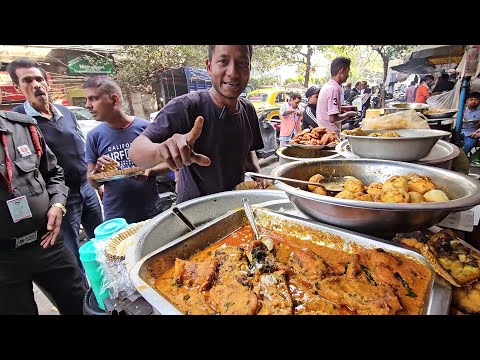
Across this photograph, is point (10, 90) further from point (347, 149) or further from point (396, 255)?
point (396, 255)

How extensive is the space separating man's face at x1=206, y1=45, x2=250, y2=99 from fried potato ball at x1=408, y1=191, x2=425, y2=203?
1394 mm

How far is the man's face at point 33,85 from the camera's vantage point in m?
2.74

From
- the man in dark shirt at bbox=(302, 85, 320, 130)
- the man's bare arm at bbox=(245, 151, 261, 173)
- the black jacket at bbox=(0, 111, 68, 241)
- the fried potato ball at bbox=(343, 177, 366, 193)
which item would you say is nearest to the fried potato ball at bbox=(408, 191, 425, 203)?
the fried potato ball at bbox=(343, 177, 366, 193)

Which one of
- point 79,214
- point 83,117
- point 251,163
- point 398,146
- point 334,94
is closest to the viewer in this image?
point 398,146

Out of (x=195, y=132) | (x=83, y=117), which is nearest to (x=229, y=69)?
(x=195, y=132)

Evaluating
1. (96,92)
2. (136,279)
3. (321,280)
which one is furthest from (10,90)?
(321,280)

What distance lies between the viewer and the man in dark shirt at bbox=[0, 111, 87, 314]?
2.02 meters

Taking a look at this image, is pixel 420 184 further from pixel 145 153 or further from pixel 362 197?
pixel 145 153

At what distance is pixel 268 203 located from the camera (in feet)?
5.83

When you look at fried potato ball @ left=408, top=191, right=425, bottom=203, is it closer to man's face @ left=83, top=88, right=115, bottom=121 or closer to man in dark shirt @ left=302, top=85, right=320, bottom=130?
man's face @ left=83, top=88, right=115, bottom=121

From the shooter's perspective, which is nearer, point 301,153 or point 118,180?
point 118,180

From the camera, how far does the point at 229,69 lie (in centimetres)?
193

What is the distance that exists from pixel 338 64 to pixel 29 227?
15.0ft
